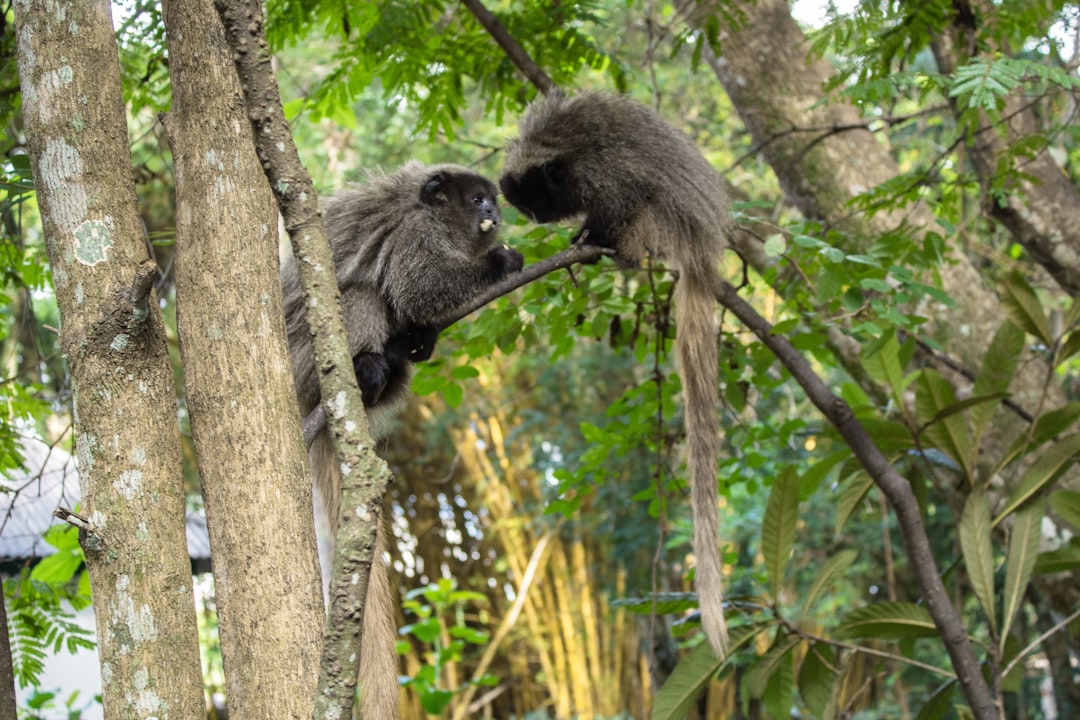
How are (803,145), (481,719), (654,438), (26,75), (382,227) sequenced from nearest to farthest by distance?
(26,75) → (382,227) → (654,438) → (803,145) → (481,719)

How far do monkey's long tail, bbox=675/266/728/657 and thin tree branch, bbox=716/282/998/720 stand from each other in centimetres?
10

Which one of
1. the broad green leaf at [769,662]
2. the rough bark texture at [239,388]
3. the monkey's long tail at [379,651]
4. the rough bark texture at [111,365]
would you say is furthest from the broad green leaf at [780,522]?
the rough bark texture at [111,365]

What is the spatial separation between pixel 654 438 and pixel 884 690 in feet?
21.9

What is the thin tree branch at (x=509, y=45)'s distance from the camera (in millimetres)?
3742

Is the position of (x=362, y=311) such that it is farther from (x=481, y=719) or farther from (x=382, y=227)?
(x=481, y=719)

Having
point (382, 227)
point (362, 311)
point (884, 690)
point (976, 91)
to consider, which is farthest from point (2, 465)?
point (884, 690)

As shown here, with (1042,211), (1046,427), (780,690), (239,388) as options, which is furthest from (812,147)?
(239,388)

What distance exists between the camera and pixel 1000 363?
3678 mm

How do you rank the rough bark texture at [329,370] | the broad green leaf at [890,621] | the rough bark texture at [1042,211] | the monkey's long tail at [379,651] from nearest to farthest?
the rough bark texture at [329,370], the monkey's long tail at [379,651], the broad green leaf at [890,621], the rough bark texture at [1042,211]

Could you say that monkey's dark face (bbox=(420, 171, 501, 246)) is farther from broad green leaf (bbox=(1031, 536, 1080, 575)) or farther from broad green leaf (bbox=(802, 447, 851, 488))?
broad green leaf (bbox=(1031, 536, 1080, 575))

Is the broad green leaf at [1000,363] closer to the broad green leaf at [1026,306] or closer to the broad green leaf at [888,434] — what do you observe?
the broad green leaf at [1026,306]

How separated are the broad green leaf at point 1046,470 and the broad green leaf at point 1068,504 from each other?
9 cm

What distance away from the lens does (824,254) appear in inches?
125

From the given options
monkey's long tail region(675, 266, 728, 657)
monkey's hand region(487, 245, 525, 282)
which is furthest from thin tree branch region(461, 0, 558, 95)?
monkey's long tail region(675, 266, 728, 657)
